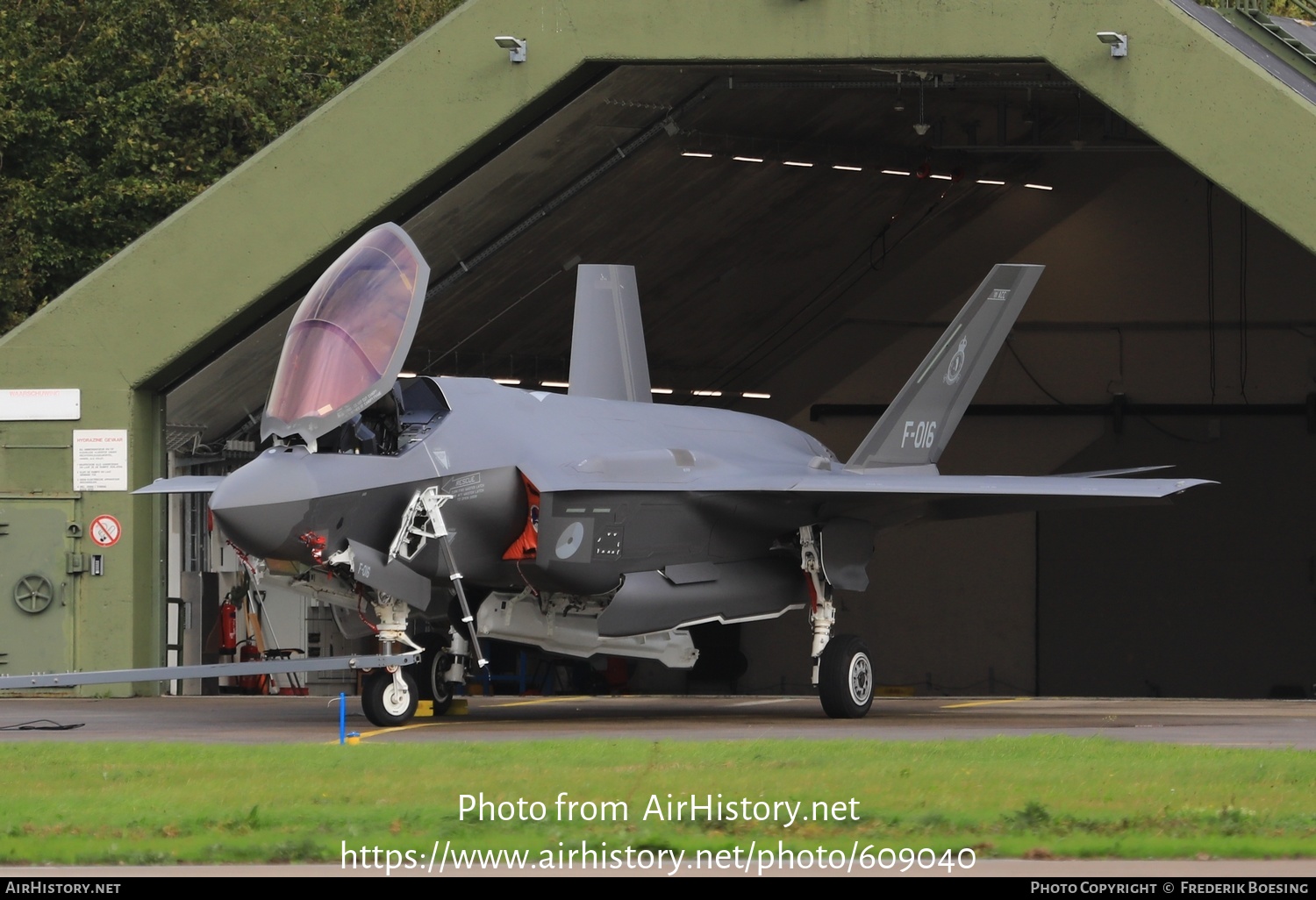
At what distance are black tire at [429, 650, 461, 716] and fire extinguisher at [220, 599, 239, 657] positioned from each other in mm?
7888

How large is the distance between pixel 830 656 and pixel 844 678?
0.22 metres

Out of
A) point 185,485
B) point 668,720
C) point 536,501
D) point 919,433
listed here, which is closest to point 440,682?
point 668,720

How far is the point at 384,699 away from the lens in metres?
14.8

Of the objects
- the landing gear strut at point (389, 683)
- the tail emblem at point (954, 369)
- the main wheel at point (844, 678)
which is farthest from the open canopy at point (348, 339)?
the tail emblem at point (954, 369)

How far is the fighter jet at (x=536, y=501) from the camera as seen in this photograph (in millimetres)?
13938

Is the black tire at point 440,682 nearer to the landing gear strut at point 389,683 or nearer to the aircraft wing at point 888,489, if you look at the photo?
the landing gear strut at point 389,683

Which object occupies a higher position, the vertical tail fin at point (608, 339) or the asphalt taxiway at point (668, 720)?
the vertical tail fin at point (608, 339)

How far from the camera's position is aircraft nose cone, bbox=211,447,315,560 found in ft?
44.9

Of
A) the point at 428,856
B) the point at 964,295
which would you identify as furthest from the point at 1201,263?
the point at 428,856

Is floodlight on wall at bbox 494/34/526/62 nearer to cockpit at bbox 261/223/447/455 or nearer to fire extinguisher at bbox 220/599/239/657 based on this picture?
cockpit at bbox 261/223/447/455

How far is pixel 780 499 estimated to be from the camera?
16.5m

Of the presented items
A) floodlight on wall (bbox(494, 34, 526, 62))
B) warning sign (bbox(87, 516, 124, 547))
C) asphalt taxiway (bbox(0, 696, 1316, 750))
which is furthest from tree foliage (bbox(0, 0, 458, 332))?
floodlight on wall (bbox(494, 34, 526, 62))

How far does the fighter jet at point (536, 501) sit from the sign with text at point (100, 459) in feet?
9.27

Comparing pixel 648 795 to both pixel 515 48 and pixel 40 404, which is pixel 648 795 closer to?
pixel 515 48
